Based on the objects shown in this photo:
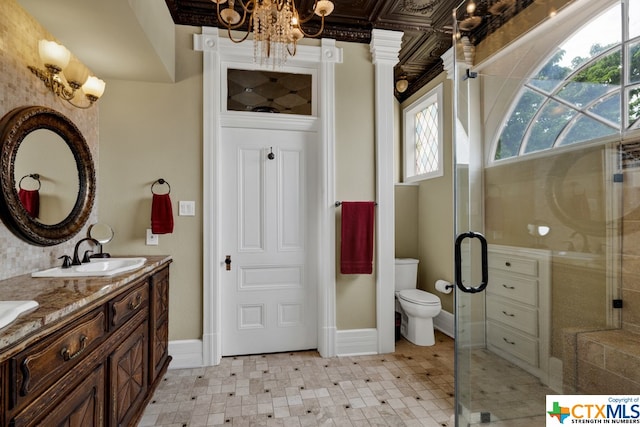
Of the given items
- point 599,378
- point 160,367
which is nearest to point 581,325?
point 599,378

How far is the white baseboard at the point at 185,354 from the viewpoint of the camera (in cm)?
255

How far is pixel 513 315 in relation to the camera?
6.18 feet

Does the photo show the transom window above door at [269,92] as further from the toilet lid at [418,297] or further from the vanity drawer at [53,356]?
the vanity drawer at [53,356]

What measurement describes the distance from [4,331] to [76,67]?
1876 millimetres

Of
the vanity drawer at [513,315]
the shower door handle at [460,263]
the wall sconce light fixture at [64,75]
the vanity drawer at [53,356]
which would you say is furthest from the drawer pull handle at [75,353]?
the vanity drawer at [513,315]

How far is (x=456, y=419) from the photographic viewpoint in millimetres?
1694

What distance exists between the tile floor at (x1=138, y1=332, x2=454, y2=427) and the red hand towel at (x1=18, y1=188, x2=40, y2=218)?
1312 millimetres

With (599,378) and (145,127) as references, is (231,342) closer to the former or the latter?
(145,127)

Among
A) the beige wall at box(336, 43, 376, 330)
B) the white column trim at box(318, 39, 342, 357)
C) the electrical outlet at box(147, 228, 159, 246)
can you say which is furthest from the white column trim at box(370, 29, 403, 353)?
the electrical outlet at box(147, 228, 159, 246)

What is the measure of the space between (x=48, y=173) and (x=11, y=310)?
125cm

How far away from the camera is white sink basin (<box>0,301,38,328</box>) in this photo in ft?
2.94

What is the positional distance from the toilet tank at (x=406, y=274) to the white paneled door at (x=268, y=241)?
987 millimetres

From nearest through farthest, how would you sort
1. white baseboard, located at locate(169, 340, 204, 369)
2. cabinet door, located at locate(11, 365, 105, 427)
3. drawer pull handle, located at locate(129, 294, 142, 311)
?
cabinet door, located at locate(11, 365, 105, 427)
drawer pull handle, located at locate(129, 294, 142, 311)
white baseboard, located at locate(169, 340, 204, 369)

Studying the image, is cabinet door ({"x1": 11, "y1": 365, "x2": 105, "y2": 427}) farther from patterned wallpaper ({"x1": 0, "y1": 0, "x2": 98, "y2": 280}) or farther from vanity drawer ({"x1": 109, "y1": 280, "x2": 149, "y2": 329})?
patterned wallpaper ({"x1": 0, "y1": 0, "x2": 98, "y2": 280})
